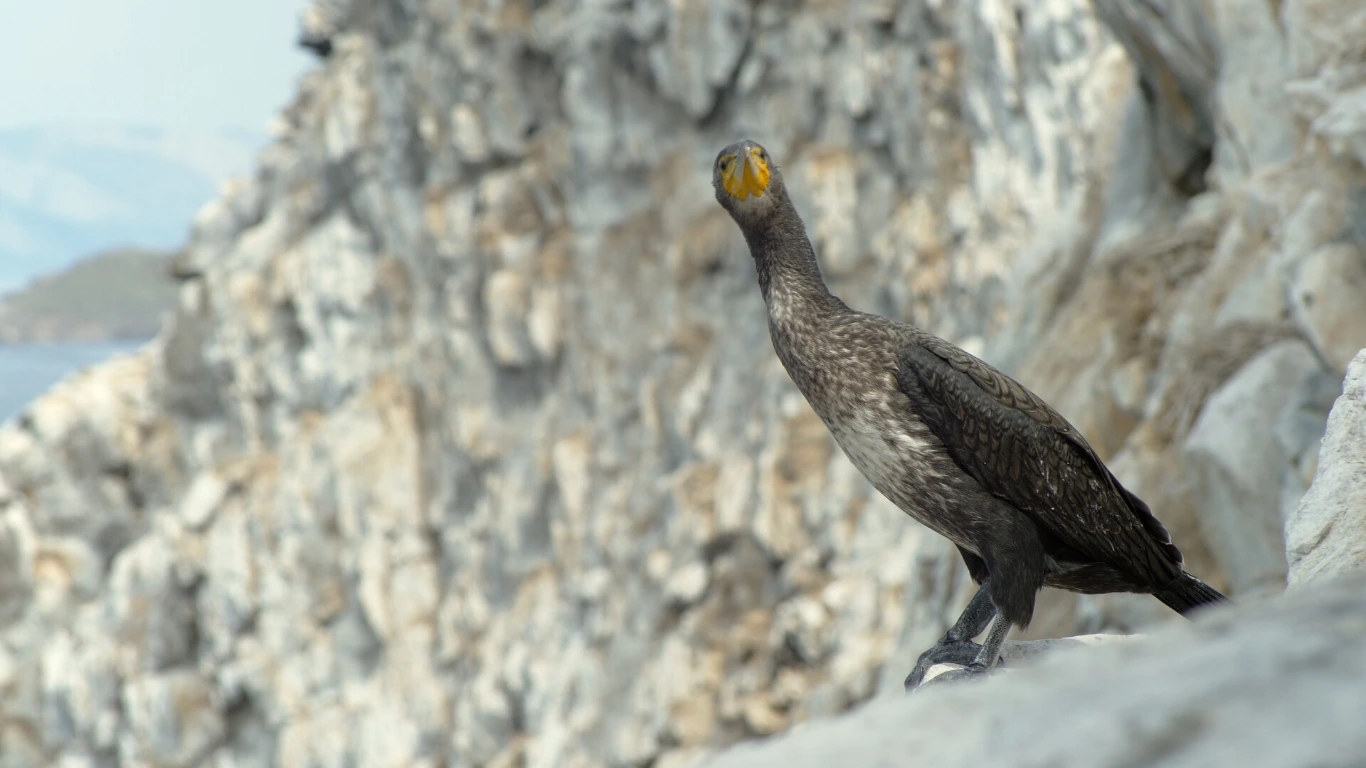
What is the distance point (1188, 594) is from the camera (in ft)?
17.4

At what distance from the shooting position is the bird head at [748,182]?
5.74 m

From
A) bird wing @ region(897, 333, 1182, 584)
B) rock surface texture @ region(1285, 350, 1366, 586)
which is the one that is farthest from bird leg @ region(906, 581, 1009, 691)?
rock surface texture @ region(1285, 350, 1366, 586)

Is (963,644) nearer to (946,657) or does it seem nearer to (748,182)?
(946,657)

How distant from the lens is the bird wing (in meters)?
5.12

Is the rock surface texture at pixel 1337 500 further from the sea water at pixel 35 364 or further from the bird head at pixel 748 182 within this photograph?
the sea water at pixel 35 364

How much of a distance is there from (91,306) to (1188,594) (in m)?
150

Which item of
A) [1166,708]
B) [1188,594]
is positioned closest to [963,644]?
[1188,594]

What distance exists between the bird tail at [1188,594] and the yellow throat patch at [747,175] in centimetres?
242

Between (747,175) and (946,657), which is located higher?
(747,175)

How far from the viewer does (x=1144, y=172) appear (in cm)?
1365

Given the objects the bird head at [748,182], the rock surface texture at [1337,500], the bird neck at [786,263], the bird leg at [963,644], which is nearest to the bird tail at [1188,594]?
the rock surface texture at [1337,500]

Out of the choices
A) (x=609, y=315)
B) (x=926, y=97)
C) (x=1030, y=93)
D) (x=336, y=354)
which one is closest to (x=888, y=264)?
(x=926, y=97)

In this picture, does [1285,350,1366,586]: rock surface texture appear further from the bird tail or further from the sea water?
the sea water

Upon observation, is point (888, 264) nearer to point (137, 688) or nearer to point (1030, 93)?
point (1030, 93)
